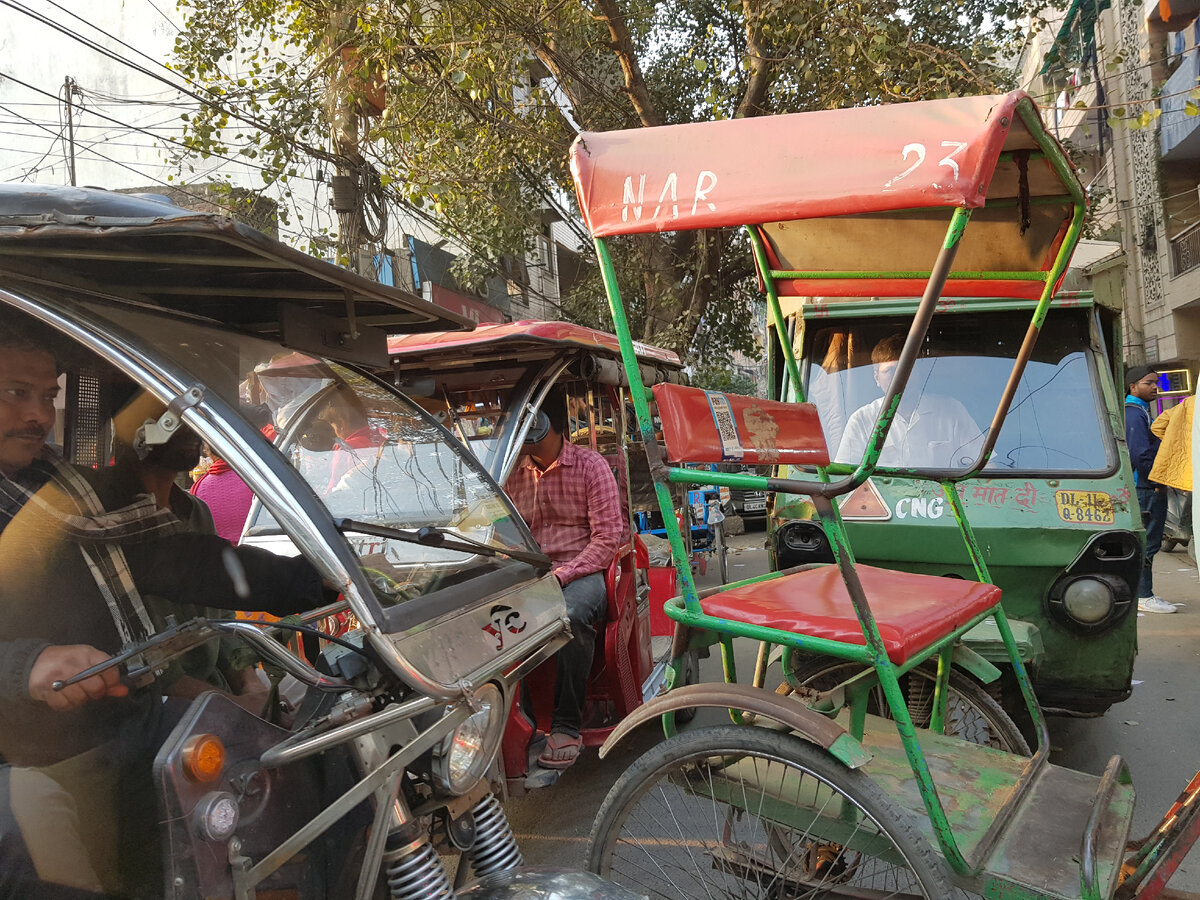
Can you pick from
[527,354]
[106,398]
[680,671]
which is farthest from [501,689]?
[527,354]

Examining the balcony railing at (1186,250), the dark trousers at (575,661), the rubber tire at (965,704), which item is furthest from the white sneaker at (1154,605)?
the balcony railing at (1186,250)

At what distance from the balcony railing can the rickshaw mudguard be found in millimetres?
16974

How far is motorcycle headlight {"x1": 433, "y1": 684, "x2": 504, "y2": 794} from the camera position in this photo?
171 cm

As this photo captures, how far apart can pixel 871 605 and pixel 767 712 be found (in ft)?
1.75

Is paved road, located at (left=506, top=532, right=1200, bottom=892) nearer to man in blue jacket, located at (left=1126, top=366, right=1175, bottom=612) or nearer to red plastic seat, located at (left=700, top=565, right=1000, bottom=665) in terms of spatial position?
man in blue jacket, located at (left=1126, top=366, right=1175, bottom=612)

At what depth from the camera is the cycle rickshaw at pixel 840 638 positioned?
185cm

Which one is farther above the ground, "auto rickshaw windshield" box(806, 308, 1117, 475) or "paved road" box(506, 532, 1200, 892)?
"auto rickshaw windshield" box(806, 308, 1117, 475)

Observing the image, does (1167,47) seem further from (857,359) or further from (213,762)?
(213,762)

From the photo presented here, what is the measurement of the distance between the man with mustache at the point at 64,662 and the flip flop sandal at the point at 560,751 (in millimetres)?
1964

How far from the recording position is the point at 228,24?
8609 mm

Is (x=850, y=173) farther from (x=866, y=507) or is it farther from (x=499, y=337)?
(x=866, y=507)

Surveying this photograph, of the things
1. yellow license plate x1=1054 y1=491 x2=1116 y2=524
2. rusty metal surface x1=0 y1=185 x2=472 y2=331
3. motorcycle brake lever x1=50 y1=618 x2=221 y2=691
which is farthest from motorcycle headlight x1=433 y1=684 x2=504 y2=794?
yellow license plate x1=1054 y1=491 x2=1116 y2=524

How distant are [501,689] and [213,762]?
69cm

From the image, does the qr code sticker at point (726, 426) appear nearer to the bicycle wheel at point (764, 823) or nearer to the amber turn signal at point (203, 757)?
the bicycle wheel at point (764, 823)
